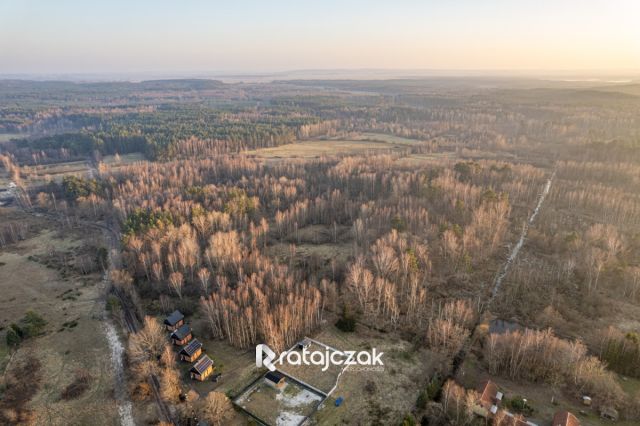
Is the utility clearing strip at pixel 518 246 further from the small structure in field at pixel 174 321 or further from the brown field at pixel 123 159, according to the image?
the brown field at pixel 123 159

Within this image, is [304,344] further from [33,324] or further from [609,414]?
[33,324]

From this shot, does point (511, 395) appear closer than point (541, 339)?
Yes

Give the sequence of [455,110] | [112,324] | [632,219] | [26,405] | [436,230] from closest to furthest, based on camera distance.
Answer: [26,405]
[112,324]
[436,230]
[632,219]
[455,110]

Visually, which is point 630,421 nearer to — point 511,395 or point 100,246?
point 511,395

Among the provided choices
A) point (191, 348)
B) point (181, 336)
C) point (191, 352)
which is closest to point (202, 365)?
point (191, 352)

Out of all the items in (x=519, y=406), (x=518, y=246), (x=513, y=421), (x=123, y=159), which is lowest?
(x=518, y=246)

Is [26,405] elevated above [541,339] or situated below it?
below

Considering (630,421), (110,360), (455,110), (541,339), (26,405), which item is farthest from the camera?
(455,110)

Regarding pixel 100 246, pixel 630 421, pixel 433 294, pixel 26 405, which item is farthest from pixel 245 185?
pixel 630 421
